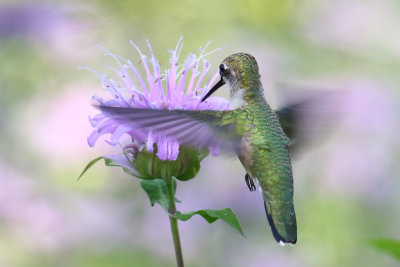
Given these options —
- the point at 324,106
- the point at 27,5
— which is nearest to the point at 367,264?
the point at 324,106

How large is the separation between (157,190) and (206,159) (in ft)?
3.25

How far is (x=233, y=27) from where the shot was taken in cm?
212

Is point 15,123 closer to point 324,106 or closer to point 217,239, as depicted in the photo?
point 217,239

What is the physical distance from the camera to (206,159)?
A: 1864 millimetres

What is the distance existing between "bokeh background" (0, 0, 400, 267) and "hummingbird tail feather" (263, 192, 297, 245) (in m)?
0.68

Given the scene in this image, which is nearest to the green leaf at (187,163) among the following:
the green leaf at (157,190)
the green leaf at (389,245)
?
the green leaf at (157,190)

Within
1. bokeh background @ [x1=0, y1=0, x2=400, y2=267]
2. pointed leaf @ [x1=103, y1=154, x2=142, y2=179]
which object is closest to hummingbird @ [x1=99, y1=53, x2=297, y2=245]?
pointed leaf @ [x1=103, y1=154, x2=142, y2=179]

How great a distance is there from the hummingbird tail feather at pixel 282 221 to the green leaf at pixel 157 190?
17cm

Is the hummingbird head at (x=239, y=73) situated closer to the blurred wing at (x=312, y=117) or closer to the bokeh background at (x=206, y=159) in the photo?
the blurred wing at (x=312, y=117)

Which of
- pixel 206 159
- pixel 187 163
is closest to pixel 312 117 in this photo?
pixel 187 163

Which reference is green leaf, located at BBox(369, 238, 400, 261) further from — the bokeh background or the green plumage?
the bokeh background

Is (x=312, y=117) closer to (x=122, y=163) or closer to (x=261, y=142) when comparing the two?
(x=261, y=142)

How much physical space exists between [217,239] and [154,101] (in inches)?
35.7

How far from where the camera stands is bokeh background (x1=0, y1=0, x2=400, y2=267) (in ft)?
5.55
